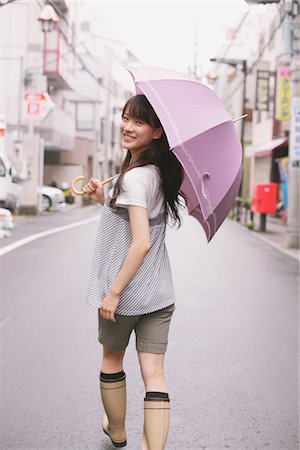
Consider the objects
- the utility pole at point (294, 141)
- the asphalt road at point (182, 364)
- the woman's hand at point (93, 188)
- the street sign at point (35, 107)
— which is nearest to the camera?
the woman's hand at point (93, 188)

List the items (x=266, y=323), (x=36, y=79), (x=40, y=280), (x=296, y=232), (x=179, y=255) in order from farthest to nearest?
(x=36, y=79) < (x=296, y=232) < (x=179, y=255) < (x=40, y=280) < (x=266, y=323)

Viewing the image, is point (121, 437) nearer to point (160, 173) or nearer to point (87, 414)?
point (87, 414)

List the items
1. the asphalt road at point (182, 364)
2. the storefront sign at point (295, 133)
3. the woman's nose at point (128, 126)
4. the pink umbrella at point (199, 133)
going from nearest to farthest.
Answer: the pink umbrella at point (199, 133) → the woman's nose at point (128, 126) → the asphalt road at point (182, 364) → the storefront sign at point (295, 133)

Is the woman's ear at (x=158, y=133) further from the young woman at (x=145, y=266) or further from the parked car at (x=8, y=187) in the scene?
the parked car at (x=8, y=187)

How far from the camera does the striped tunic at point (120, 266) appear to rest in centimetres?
305

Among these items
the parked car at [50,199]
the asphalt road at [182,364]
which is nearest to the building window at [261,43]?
the parked car at [50,199]

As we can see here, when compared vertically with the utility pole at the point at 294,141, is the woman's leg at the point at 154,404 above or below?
below

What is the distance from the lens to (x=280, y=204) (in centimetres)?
2827

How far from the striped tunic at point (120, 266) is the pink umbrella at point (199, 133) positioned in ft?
0.83

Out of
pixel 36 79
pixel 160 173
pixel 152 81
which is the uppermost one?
pixel 36 79

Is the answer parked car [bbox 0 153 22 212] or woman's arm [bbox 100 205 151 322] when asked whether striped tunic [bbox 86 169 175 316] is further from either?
parked car [bbox 0 153 22 212]

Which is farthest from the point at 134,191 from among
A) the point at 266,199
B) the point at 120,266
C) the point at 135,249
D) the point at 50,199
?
the point at 50,199

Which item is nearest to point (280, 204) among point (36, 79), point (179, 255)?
point (36, 79)

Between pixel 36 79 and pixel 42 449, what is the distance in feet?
98.6
